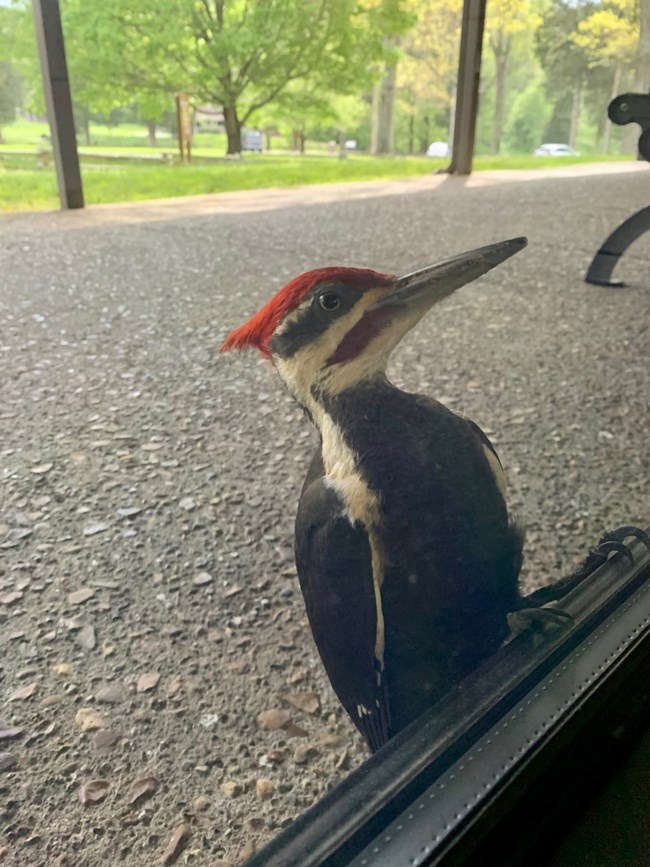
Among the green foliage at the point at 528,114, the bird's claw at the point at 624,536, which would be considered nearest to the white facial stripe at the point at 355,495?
the bird's claw at the point at 624,536

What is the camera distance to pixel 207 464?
3.23ft

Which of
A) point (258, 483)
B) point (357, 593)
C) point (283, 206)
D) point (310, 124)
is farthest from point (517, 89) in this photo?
point (357, 593)

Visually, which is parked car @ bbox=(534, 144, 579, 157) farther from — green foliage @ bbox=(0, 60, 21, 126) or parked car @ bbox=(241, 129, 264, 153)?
green foliage @ bbox=(0, 60, 21, 126)

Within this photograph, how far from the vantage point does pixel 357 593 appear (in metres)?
0.49

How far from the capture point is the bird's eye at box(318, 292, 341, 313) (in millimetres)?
453

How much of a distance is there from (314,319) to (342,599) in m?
0.20

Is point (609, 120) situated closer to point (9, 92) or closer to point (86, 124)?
point (86, 124)

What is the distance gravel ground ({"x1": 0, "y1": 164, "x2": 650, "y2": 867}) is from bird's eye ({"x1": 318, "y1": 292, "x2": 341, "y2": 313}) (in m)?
0.18

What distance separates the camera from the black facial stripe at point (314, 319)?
17.9 inches

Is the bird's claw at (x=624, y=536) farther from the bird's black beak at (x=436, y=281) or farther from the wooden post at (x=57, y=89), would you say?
the wooden post at (x=57, y=89)

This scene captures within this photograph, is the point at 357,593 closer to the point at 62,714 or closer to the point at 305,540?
the point at 305,540

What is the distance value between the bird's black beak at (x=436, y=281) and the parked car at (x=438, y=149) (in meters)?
0.52

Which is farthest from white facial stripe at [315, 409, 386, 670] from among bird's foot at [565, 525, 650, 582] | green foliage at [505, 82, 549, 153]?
green foliage at [505, 82, 549, 153]

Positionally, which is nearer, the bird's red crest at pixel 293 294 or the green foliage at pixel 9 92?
the bird's red crest at pixel 293 294
